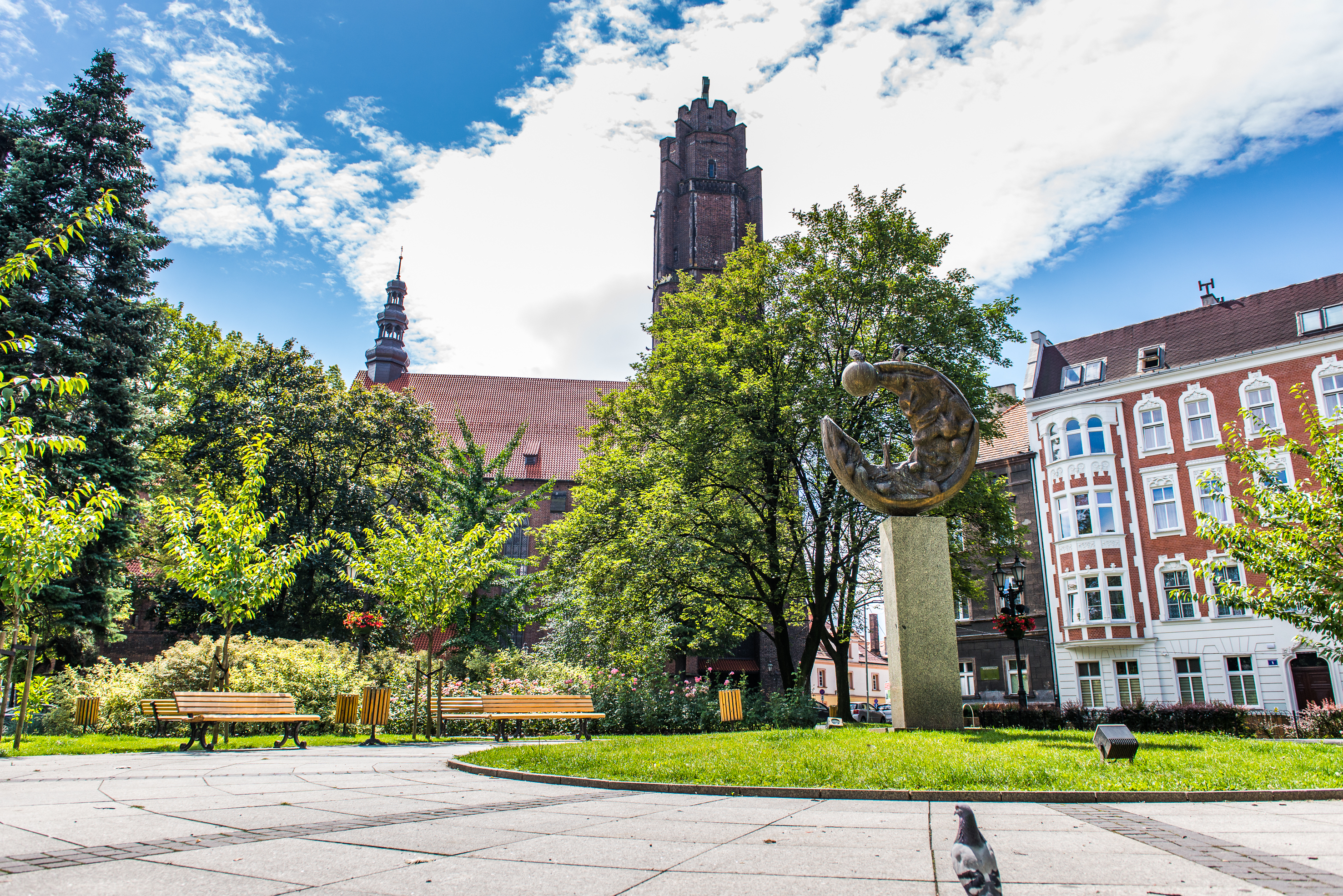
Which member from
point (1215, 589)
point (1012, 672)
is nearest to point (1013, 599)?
point (1215, 589)

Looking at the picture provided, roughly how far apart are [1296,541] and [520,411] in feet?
151

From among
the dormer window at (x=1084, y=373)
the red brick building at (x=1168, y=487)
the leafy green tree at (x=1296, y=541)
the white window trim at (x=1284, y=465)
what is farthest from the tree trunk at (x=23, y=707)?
the dormer window at (x=1084, y=373)

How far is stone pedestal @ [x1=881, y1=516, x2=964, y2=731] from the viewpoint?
11.1m

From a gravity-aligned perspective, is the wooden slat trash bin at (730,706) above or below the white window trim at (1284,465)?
below

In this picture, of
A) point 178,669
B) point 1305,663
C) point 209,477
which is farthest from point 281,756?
point 1305,663

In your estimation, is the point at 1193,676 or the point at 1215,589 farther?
the point at 1193,676

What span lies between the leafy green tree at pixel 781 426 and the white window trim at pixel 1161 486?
15.1m

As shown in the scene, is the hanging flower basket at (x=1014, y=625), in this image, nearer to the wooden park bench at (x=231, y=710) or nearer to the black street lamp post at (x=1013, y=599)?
the black street lamp post at (x=1013, y=599)

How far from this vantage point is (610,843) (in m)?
4.27

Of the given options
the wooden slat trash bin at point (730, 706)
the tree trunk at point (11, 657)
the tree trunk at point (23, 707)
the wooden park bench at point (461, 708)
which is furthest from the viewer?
the wooden slat trash bin at point (730, 706)

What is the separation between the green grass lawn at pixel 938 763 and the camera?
637cm

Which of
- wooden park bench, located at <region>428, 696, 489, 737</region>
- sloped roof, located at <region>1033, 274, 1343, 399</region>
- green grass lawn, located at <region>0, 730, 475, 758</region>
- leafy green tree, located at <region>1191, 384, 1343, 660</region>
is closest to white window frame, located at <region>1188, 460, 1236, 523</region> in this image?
sloped roof, located at <region>1033, 274, 1343, 399</region>

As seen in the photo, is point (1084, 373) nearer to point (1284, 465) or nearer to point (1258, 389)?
point (1258, 389)

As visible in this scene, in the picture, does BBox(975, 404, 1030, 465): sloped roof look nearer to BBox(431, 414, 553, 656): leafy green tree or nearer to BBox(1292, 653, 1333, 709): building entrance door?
BBox(1292, 653, 1333, 709): building entrance door
